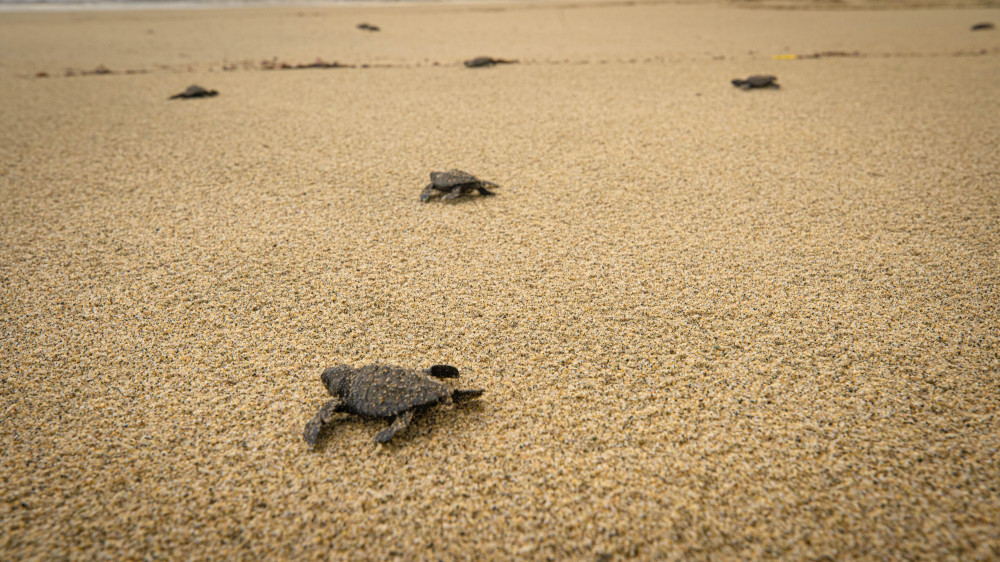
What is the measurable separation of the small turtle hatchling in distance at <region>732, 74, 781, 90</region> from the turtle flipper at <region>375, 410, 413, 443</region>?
409 centimetres

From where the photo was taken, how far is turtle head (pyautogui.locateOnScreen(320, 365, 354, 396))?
1.40 metres

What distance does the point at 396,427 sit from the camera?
1.32m

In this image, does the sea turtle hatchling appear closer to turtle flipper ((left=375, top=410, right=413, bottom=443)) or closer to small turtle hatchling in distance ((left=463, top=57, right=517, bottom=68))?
turtle flipper ((left=375, top=410, right=413, bottom=443))

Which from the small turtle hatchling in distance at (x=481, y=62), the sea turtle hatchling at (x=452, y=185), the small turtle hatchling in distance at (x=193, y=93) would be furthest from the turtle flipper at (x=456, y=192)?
the small turtle hatchling in distance at (x=481, y=62)

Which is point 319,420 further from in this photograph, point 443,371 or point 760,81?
point 760,81

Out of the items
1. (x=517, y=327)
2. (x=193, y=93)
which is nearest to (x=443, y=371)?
(x=517, y=327)

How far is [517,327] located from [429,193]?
3.65ft

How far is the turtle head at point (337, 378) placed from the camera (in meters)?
1.40

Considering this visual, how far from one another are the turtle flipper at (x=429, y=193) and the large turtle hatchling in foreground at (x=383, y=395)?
127cm

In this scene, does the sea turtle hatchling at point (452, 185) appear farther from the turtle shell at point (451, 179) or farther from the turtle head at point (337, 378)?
the turtle head at point (337, 378)

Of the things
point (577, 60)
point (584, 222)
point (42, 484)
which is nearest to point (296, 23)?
point (577, 60)

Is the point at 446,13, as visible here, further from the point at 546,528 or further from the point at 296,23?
the point at 546,528

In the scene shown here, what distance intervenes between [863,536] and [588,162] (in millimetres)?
2243

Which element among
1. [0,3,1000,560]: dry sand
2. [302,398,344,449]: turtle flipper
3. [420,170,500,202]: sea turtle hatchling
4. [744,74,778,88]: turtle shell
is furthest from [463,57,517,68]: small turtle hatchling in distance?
[302,398,344,449]: turtle flipper
